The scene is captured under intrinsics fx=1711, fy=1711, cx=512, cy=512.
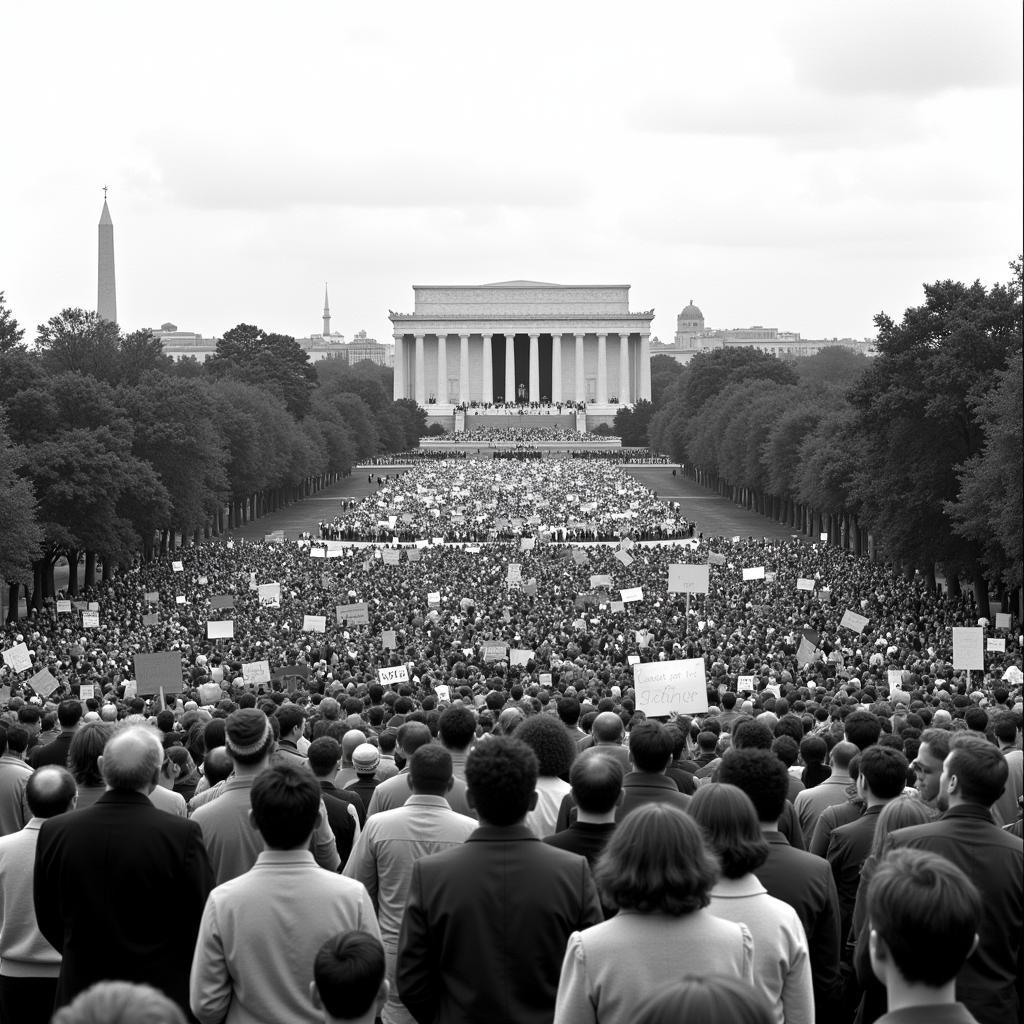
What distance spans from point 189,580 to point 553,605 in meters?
17.3

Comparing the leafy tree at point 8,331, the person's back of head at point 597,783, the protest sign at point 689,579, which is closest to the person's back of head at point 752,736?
the person's back of head at point 597,783

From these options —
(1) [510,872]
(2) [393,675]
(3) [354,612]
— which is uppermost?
(1) [510,872]

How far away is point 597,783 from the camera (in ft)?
25.3

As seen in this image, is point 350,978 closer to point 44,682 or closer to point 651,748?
point 651,748

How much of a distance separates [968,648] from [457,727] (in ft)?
67.1

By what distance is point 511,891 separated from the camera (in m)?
6.76

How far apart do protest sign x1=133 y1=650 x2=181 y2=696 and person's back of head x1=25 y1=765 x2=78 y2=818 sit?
16978 millimetres

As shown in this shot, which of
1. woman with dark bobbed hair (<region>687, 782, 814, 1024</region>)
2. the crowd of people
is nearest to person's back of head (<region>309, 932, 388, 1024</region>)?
the crowd of people

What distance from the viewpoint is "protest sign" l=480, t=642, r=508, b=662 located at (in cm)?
3300

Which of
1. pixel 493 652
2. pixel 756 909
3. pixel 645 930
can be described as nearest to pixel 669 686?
pixel 493 652

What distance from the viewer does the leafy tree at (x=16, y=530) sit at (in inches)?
1913

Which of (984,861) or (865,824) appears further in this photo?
(865,824)

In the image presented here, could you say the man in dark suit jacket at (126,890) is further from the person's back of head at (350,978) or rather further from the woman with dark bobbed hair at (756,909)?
the woman with dark bobbed hair at (756,909)

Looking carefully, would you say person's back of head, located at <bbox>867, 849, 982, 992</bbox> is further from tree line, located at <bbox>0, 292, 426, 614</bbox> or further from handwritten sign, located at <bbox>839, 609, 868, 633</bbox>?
tree line, located at <bbox>0, 292, 426, 614</bbox>
